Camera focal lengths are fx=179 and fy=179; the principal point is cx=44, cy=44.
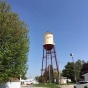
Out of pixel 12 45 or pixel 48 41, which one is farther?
pixel 48 41

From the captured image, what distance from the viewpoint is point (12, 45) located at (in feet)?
79.8

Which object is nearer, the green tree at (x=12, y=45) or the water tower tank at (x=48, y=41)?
the green tree at (x=12, y=45)

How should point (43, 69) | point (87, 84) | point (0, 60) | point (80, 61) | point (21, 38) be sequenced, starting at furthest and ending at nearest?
point (80, 61), point (43, 69), point (87, 84), point (21, 38), point (0, 60)

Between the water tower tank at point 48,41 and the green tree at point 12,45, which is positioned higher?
the water tower tank at point 48,41

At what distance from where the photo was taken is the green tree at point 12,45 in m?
23.7

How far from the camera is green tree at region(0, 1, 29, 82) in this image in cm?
2368

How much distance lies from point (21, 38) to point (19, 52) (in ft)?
8.39

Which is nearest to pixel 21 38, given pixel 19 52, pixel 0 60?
pixel 19 52

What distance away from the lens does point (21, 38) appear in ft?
87.7

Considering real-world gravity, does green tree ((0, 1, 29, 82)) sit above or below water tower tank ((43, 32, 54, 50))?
below

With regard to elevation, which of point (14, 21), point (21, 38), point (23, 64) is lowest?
point (23, 64)

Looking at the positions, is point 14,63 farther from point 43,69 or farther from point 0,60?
point 43,69

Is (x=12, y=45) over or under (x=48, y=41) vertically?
under

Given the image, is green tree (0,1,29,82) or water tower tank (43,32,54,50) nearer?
green tree (0,1,29,82)
